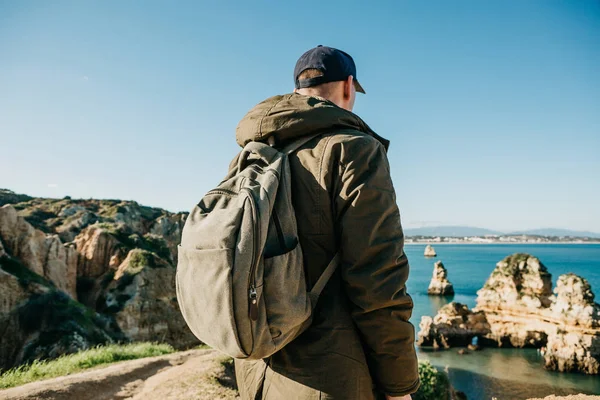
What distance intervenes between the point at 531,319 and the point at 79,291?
39.0 m

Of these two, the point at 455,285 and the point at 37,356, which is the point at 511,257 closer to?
the point at 37,356

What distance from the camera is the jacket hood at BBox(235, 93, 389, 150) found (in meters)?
1.83

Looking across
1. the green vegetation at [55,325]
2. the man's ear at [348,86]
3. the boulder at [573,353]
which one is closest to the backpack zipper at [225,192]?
the man's ear at [348,86]

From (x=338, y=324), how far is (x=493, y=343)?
1725 inches

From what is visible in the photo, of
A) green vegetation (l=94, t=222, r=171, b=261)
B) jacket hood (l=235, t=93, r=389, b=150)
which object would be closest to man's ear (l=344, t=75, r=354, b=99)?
jacket hood (l=235, t=93, r=389, b=150)

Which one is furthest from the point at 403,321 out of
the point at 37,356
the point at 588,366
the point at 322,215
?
the point at 588,366

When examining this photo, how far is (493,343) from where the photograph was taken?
38.2 meters

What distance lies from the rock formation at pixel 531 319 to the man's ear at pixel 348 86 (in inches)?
1426

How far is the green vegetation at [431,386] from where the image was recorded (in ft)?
40.4

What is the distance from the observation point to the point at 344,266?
1.74 meters

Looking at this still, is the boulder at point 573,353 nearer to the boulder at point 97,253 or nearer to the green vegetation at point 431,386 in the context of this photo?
the green vegetation at point 431,386

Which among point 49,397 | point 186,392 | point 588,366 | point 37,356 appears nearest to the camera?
point 49,397

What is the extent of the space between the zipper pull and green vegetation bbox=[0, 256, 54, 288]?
1376 centimetres

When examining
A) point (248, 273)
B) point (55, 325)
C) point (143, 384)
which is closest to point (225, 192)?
point (248, 273)
